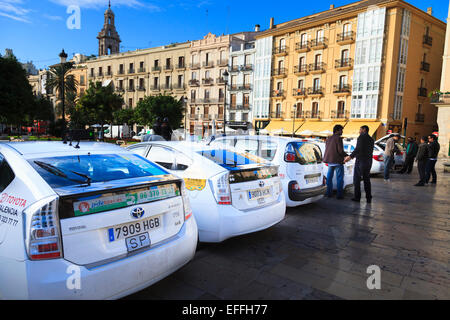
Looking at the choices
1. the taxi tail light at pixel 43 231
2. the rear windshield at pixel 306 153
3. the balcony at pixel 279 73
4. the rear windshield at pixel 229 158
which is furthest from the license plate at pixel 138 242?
the balcony at pixel 279 73

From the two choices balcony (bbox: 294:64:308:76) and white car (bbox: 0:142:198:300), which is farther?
balcony (bbox: 294:64:308:76)

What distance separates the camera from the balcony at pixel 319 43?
37.2 metres

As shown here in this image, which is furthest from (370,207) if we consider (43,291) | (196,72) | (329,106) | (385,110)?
(196,72)

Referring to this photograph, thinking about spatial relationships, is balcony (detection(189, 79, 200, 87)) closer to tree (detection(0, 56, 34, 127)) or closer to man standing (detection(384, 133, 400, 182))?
tree (detection(0, 56, 34, 127))

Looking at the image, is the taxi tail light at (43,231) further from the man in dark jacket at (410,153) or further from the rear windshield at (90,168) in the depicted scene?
the man in dark jacket at (410,153)

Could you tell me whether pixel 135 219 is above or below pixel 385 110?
below

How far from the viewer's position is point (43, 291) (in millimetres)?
2021

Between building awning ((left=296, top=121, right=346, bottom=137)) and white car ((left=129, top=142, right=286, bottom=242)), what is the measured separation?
31.8 meters

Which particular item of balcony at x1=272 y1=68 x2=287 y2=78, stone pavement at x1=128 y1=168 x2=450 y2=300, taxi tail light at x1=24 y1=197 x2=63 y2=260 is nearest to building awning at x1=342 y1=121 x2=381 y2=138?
balcony at x1=272 y1=68 x2=287 y2=78

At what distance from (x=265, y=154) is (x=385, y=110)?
31.7 metres

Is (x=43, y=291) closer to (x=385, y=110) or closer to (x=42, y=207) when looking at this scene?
(x=42, y=207)

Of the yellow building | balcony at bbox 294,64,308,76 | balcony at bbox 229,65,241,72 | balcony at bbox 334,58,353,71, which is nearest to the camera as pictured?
the yellow building

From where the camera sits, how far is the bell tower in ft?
228

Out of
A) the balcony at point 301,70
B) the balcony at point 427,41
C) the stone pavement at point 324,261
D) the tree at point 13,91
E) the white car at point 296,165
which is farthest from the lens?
the balcony at point 301,70
